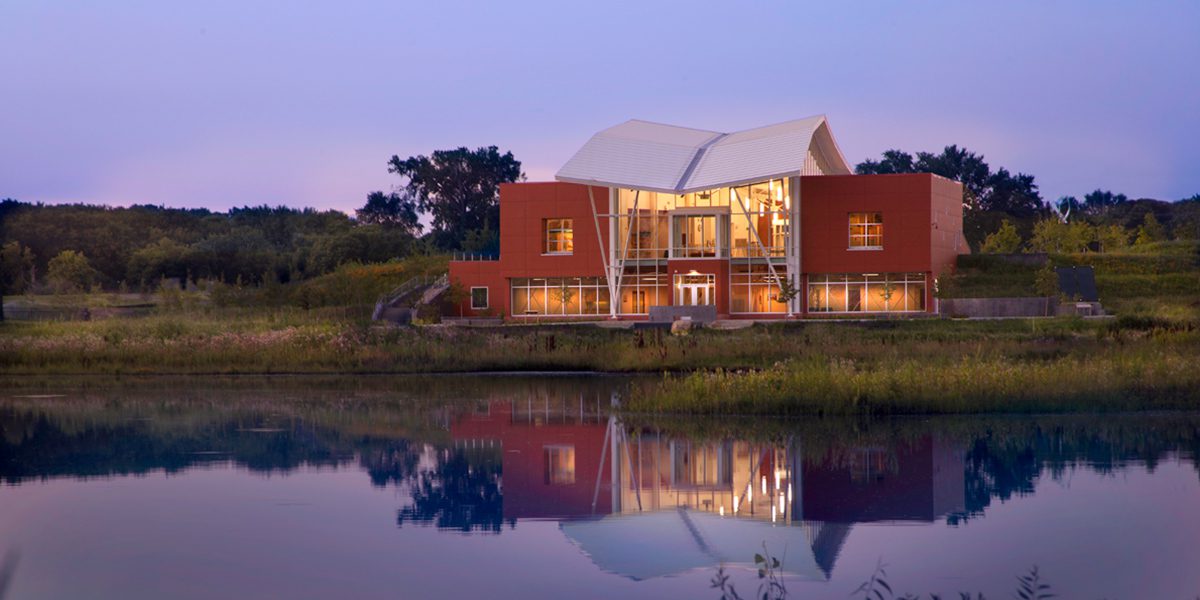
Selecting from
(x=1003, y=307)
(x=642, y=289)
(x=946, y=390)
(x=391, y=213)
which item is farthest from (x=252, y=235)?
(x=946, y=390)

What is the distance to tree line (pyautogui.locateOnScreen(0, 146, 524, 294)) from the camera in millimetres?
83250

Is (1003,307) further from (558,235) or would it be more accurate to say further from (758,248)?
(558,235)

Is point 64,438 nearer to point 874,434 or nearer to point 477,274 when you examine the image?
point 874,434

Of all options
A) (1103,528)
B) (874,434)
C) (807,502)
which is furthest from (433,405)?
(1103,528)

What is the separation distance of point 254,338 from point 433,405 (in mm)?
13009

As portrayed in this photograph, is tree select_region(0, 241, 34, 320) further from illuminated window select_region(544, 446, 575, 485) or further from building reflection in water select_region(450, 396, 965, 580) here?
building reflection in water select_region(450, 396, 965, 580)

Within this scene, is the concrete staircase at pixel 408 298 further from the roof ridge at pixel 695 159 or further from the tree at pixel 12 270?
the tree at pixel 12 270

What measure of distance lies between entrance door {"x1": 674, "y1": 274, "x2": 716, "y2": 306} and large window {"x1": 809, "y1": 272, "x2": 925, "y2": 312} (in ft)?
15.5

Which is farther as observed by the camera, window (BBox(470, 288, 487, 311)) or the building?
window (BBox(470, 288, 487, 311))

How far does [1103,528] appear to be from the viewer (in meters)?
12.8

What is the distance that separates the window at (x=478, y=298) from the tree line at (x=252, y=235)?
71.9ft

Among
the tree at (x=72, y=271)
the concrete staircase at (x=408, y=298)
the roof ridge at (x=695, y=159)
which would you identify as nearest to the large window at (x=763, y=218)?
the roof ridge at (x=695, y=159)

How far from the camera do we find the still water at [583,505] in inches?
443

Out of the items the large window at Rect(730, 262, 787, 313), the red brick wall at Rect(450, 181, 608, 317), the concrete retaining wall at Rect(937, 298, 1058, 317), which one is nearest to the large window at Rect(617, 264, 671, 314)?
the red brick wall at Rect(450, 181, 608, 317)
